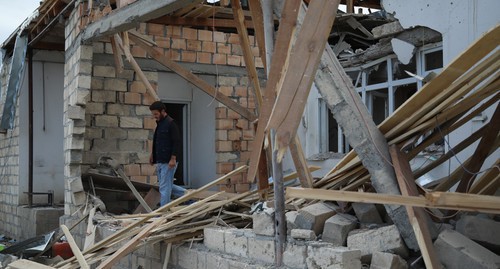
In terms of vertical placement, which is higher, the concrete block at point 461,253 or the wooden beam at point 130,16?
the wooden beam at point 130,16

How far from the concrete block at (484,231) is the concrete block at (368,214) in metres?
0.72

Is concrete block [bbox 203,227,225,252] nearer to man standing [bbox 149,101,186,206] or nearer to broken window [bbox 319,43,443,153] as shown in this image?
man standing [bbox 149,101,186,206]

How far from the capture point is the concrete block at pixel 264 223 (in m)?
5.15

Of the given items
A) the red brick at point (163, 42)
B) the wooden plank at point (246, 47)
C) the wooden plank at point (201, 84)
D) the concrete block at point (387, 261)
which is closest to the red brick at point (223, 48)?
the red brick at point (163, 42)

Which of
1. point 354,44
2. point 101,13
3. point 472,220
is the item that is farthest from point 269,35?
point 354,44

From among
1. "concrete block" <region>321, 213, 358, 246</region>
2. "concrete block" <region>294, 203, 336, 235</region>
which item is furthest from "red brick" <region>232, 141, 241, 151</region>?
"concrete block" <region>321, 213, 358, 246</region>

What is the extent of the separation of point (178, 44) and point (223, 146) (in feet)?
6.32

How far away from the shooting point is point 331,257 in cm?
447

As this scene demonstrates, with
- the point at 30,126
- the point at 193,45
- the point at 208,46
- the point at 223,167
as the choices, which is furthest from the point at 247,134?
the point at 30,126

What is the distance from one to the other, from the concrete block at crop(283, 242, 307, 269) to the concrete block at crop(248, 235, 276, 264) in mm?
168

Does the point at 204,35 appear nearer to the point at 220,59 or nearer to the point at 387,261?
the point at 220,59

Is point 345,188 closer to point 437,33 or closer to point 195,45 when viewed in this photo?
point 437,33

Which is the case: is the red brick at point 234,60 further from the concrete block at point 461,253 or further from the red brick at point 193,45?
the concrete block at point 461,253

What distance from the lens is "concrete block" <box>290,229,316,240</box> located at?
4.90m
